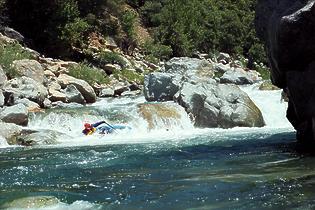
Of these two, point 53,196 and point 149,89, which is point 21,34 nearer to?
point 149,89

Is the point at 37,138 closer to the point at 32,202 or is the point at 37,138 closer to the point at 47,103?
the point at 47,103

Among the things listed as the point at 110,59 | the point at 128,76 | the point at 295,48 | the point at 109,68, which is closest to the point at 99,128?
the point at 295,48

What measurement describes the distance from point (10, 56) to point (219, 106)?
11.5 m

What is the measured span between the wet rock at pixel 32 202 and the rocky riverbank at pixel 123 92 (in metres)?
9.05

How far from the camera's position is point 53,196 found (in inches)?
332

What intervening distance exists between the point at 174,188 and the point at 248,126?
12160 millimetres

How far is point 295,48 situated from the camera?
12.2 m

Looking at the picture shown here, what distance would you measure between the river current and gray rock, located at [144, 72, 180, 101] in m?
5.01

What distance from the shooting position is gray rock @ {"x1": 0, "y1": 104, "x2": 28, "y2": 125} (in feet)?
62.9

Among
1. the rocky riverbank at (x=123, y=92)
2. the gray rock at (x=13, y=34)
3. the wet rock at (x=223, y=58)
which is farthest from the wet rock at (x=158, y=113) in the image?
the wet rock at (x=223, y=58)

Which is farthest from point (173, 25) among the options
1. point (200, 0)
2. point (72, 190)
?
point (72, 190)

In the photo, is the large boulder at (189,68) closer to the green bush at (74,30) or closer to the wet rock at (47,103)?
the wet rock at (47,103)

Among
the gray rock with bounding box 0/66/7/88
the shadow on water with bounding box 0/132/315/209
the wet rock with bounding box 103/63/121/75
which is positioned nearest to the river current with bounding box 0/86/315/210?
the shadow on water with bounding box 0/132/315/209

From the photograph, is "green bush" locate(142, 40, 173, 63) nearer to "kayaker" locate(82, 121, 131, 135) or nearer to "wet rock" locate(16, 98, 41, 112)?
"wet rock" locate(16, 98, 41, 112)
